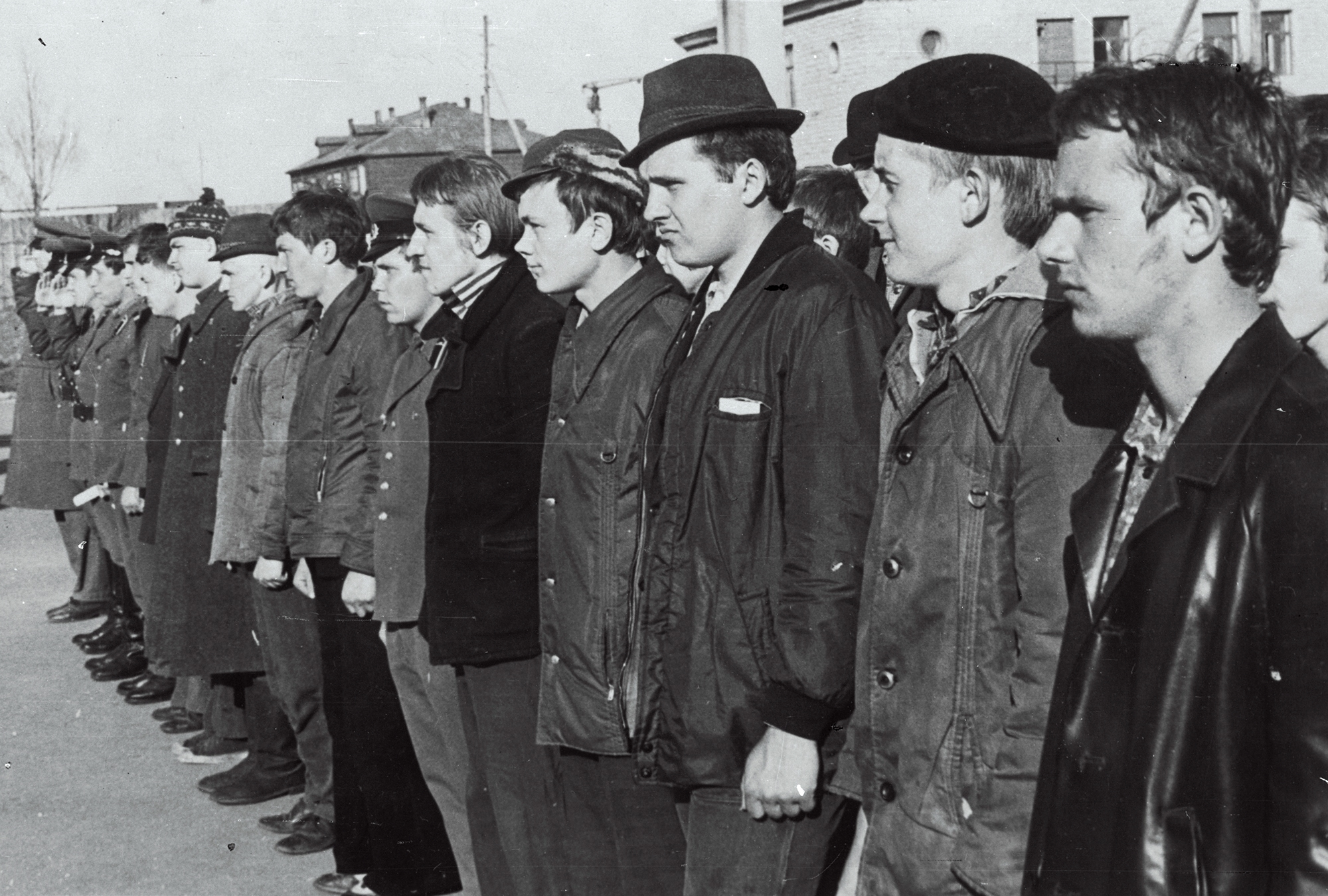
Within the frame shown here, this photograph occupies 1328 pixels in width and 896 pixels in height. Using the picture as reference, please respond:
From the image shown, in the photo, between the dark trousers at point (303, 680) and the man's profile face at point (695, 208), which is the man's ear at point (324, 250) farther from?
the man's profile face at point (695, 208)

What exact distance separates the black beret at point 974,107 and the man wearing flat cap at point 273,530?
3393 mm

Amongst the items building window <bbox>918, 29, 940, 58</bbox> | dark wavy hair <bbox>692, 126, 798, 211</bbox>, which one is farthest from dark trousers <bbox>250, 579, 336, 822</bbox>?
building window <bbox>918, 29, 940, 58</bbox>

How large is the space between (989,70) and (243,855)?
13.4 feet

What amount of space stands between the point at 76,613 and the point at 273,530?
17.4 ft

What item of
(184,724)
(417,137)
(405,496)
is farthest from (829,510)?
(417,137)

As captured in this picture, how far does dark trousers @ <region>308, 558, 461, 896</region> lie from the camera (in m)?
4.87

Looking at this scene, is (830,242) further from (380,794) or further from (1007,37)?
(1007,37)

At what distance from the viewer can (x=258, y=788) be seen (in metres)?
6.08

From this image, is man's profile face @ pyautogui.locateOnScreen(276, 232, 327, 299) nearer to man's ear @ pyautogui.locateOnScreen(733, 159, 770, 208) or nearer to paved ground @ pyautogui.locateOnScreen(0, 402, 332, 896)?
paved ground @ pyautogui.locateOnScreen(0, 402, 332, 896)

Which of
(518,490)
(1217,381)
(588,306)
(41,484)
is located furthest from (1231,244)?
(41,484)

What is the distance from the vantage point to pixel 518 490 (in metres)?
3.86

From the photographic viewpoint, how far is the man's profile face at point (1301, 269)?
238 centimetres

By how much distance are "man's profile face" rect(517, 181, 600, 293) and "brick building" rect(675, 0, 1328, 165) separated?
1.75 ft

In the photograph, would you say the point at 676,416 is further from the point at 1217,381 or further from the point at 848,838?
the point at 1217,381
